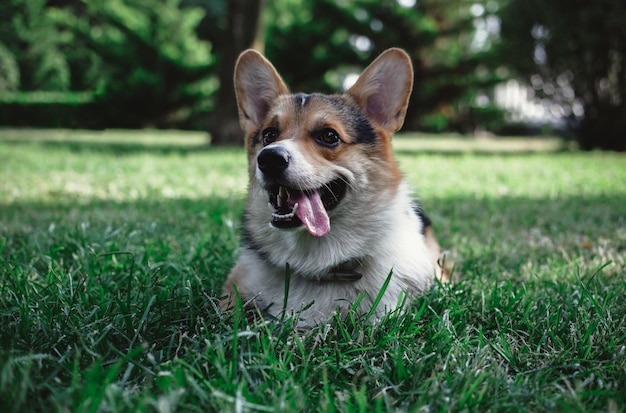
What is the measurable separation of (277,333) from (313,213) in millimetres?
543

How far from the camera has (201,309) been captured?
7.21 feet

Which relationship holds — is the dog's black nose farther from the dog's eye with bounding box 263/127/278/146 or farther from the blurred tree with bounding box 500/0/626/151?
the blurred tree with bounding box 500/0/626/151

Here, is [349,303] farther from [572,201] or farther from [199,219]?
[572,201]

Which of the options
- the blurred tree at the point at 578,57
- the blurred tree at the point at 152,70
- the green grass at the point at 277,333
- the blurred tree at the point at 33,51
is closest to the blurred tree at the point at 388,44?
the blurred tree at the point at 152,70

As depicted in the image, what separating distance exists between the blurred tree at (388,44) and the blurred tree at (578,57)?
8.10 meters

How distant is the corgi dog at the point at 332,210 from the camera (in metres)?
2.24

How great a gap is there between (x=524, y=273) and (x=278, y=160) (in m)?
1.65

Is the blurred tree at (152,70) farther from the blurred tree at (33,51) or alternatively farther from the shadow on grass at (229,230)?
the shadow on grass at (229,230)

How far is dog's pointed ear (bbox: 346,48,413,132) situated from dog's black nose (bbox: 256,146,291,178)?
0.75 metres

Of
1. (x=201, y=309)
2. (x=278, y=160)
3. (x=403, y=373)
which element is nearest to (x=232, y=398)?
(x=403, y=373)

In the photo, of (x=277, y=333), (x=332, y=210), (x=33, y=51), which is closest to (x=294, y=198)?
(x=332, y=210)

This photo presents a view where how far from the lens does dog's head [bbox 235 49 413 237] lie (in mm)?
2248

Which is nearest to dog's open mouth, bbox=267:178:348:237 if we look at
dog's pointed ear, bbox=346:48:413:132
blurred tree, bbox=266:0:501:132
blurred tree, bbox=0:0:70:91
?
dog's pointed ear, bbox=346:48:413:132

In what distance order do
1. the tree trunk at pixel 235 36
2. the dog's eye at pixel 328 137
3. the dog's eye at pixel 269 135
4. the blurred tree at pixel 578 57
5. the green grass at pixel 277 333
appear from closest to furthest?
the green grass at pixel 277 333, the dog's eye at pixel 328 137, the dog's eye at pixel 269 135, the tree trunk at pixel 235 36, the blurred tree at pixel 578 57
